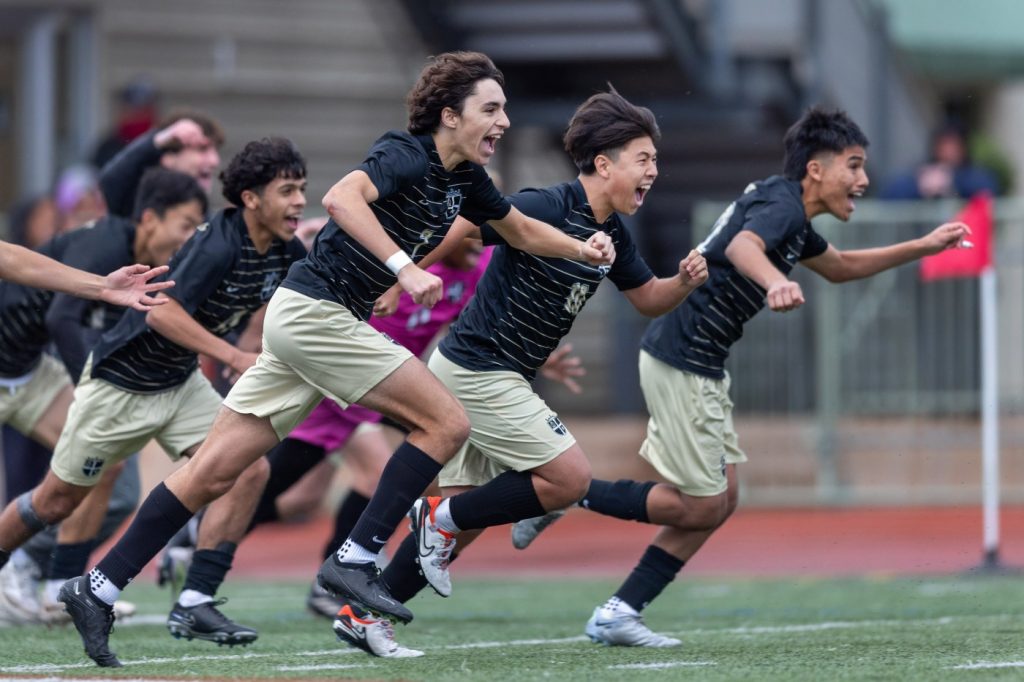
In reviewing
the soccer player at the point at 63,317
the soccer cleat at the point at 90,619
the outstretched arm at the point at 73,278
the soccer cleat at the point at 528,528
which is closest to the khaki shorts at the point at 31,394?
the soccer player at the point at 63,317

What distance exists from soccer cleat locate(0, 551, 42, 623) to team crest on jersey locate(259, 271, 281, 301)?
198 cm

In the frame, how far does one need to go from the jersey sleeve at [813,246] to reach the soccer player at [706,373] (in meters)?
0.03

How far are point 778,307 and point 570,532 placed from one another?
8.74 metres

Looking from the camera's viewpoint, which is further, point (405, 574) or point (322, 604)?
point (322, 604)

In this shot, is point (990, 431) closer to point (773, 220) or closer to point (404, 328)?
point (404, 328)

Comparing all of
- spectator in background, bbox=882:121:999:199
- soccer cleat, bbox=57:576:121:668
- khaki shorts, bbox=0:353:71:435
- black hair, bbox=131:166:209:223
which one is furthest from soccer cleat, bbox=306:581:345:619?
spectator in background, bbox=882:121:999:199

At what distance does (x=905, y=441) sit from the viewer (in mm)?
14688

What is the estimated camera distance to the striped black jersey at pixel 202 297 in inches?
264

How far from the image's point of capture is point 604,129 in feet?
21.7

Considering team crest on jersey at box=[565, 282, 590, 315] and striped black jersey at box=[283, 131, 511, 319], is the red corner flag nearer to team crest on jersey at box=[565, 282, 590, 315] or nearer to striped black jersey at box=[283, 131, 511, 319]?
team crest on jersey at box=[565, 282, 590, 315]

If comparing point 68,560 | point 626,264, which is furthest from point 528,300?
Result: point 68,560

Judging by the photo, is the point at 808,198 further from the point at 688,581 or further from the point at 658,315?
the point at 688,581

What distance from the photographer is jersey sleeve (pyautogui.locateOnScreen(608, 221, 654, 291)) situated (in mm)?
6742

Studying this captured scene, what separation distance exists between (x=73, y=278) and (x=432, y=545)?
1.55 m
